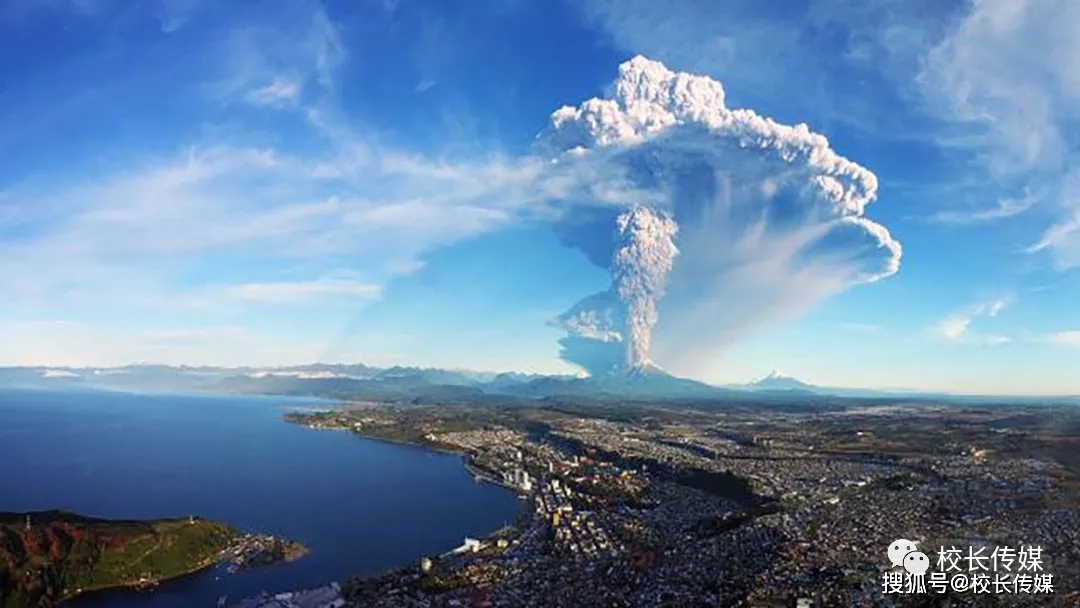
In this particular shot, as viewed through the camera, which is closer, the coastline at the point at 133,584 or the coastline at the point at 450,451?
the coastline at the point at 133,584

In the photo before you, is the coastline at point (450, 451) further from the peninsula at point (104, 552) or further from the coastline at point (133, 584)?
the coastline at point (133, 584)

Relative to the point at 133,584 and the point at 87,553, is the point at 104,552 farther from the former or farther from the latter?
the point at 133,584

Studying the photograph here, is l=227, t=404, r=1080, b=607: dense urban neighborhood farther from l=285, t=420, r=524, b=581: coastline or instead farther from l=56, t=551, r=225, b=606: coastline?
l=56, t=551, r=225, b=606: coastline

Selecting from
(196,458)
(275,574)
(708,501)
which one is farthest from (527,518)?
(196,458)

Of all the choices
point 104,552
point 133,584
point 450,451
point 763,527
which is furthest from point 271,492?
point 763,527

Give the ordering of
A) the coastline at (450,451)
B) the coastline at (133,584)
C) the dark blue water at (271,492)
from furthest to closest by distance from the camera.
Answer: the coastline at (450,451)
the dark blue water at (271,492)
the coastline at (133,584)

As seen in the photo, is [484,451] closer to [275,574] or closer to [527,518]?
[527,518]

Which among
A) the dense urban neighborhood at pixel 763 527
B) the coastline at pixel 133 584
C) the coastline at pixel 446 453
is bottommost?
the coastline at pixel 133 584

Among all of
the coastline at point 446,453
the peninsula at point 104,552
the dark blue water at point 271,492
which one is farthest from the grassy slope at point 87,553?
the coastline at point 446,453
